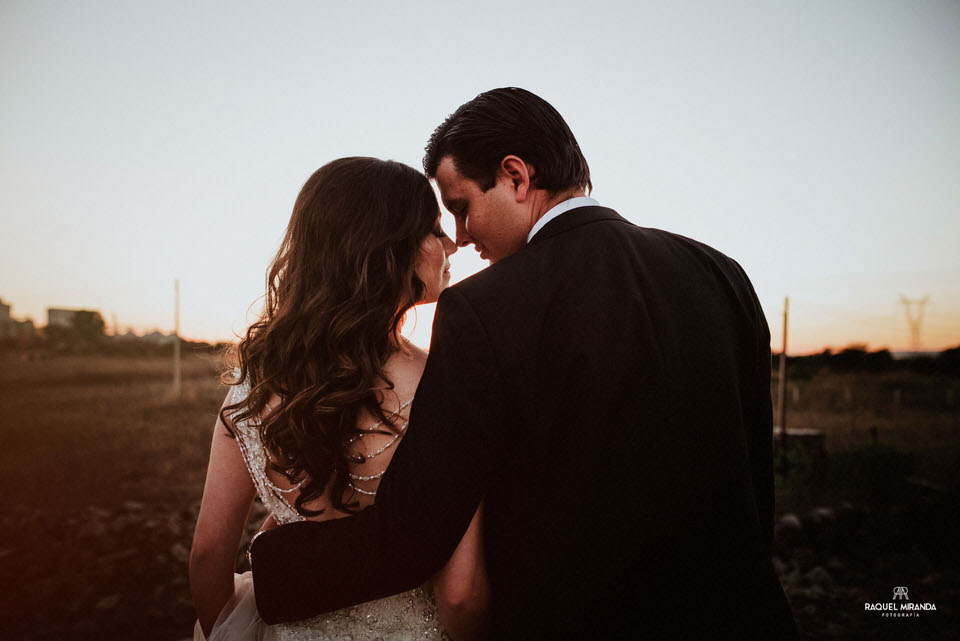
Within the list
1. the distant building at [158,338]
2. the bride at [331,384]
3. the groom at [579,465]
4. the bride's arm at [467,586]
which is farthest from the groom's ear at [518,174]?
the distant building at [158,338]

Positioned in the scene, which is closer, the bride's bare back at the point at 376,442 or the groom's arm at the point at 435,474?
the groom's arm at the point at 435,474

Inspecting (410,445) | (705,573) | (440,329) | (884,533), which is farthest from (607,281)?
(884,533)

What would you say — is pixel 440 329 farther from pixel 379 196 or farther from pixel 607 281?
pixel 379 196

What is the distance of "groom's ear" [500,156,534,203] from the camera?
5.83 ft

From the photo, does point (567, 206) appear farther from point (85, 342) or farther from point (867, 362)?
point (867, 362)

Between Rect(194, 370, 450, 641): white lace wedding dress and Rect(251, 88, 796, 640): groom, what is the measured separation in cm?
31

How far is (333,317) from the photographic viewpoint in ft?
5.29

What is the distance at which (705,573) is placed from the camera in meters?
1.31

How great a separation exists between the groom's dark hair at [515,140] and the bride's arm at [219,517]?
1226 mm

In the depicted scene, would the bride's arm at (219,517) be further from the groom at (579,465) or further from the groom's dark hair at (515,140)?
the groom's dark hair at (515,140)

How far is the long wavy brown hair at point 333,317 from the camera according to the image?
1530mm

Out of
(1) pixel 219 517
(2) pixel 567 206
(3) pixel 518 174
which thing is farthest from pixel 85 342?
(2) pixel 567 206

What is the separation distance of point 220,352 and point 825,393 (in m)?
33.0
